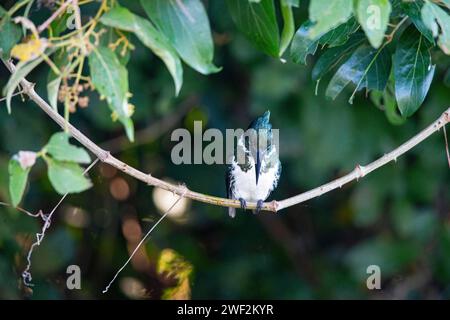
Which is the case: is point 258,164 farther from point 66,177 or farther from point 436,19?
point 66,177

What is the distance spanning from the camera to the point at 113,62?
5.36ft

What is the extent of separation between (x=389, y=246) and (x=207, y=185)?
4.02 feet

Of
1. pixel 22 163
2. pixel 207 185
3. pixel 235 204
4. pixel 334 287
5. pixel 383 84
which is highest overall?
pixel 207 185

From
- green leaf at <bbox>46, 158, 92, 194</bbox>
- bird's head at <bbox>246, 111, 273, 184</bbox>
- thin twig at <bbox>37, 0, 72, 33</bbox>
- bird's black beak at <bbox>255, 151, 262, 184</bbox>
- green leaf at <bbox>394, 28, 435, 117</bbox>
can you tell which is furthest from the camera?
bird's black beak at <bbox>255, 151, 262, 184</bbox>

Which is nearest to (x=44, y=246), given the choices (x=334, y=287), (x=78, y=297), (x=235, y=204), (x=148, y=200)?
(x=78, y=297)

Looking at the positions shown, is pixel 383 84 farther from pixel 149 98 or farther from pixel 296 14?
pixel 149 98

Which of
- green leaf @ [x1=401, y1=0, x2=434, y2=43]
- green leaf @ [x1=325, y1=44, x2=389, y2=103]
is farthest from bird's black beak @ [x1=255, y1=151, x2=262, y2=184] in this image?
green leaf @ [x1=401, y1=0, x2=434, y2=43]

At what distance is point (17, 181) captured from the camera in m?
1.59

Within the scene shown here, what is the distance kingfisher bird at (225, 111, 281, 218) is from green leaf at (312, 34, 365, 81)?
842 mm

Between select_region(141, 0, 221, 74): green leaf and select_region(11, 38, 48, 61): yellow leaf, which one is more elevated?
select_region(141, 0, 221, 74): green leaf

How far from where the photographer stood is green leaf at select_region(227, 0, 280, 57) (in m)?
1.97

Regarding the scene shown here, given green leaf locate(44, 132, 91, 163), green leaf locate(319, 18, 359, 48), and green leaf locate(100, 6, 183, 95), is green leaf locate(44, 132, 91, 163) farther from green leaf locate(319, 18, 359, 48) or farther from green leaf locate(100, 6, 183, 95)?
green leaf locate(319, 18, 359, 48)

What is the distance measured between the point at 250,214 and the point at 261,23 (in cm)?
363

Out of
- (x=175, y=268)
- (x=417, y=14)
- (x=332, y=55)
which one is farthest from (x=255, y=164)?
(x=175, y=268)
